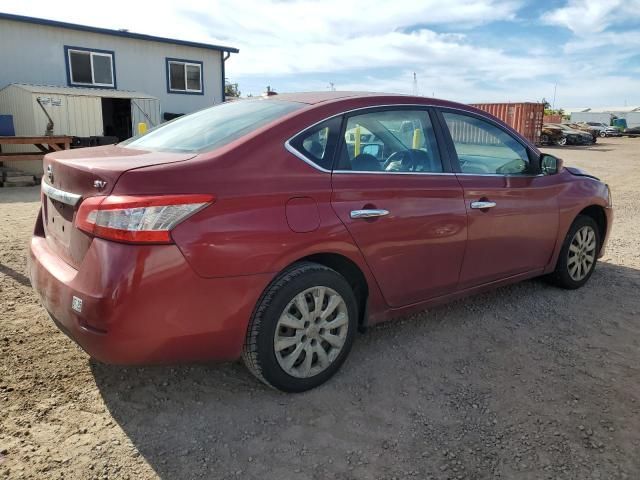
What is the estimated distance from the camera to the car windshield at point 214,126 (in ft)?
9.21

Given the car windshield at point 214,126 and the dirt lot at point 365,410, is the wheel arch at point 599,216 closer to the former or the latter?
the dirt lot at point 365,410

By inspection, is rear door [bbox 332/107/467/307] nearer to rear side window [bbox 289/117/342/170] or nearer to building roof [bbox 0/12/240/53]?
rear side window [bbox 289/117/342/170]

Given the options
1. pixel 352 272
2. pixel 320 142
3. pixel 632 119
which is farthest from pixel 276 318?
pixel 632 119

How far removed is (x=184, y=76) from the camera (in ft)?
60.8

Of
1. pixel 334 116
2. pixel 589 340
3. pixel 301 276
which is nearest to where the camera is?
pixel 301 276

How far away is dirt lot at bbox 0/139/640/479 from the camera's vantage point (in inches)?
92.0

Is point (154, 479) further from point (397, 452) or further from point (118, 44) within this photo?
point (118, 44)

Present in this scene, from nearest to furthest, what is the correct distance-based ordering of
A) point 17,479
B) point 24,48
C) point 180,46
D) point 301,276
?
1. point 17,479
2. point 301,276
3. point 24,48
4. point 180,46

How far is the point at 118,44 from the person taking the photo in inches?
657

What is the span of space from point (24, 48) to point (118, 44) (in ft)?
9.33

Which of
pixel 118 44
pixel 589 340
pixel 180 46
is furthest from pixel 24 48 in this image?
pixel 589 340

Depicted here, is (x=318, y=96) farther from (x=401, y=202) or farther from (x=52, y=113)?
(x=52, y=113)

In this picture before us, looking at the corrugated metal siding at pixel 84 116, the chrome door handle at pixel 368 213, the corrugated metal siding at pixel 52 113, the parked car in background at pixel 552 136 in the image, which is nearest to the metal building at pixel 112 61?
the corrugated metal siding at pixel 52 113

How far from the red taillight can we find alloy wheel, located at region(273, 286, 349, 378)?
76 centimetres
